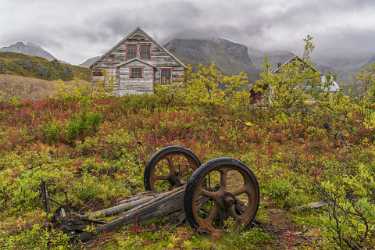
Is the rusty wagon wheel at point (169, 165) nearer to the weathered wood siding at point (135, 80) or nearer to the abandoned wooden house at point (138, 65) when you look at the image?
the abandoned wooden house at point (138, 65)

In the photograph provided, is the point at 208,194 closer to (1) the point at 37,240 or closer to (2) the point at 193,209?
(2) the point at 193,209

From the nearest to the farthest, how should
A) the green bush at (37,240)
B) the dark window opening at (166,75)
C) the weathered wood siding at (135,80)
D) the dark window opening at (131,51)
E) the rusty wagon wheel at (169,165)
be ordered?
the green bush at (37,240), the rusty wagon wheel at (169,165), the weathered wood siding at (135,80), the dark window opening at (166,75), the dark window opening at (131,51)

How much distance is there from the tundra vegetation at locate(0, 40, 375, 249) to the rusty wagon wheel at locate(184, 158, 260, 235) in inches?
7.4

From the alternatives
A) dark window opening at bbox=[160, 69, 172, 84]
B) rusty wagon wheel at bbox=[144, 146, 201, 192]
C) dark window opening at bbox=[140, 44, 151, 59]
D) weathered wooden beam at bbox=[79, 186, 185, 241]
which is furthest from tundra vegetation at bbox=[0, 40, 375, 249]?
dark window opening at bbox=[140, 44, 151, 59]

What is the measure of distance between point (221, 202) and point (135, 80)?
2661 centimetres

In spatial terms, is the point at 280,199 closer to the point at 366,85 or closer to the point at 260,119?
the point at 260,119

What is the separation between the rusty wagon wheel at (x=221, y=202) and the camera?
4.41 metres

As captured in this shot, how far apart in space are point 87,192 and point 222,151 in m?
4.88

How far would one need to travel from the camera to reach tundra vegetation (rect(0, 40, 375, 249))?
4426mm

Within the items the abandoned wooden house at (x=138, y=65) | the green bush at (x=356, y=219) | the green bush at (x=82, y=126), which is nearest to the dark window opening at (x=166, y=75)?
the abandoned wooden house at (x=138, y=65)

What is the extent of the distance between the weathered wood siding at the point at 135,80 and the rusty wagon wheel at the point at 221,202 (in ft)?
85.0

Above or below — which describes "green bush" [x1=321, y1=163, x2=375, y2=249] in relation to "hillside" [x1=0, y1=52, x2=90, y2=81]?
below

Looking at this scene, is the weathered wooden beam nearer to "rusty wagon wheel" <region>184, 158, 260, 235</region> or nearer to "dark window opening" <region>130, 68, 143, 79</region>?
"rusty wagon wheel" <region>184, 158, 260, 235</region>

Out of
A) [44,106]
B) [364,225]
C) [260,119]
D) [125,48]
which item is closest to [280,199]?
[364,225]
